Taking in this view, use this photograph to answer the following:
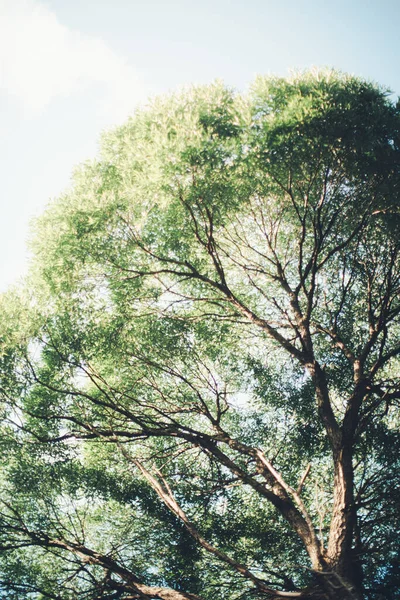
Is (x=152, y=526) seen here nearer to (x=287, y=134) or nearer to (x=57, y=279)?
(x=57, y=279)

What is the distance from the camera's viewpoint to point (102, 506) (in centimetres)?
1020

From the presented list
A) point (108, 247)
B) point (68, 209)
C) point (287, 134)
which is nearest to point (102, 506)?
point (108, 247)

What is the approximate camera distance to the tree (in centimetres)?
538

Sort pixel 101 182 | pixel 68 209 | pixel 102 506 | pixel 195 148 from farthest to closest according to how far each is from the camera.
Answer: pixel 102 506 → pixel 101 182 → pixel 68 209 → pixel 195 148

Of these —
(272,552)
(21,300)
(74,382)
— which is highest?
(21,300)

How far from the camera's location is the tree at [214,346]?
5.38 metres

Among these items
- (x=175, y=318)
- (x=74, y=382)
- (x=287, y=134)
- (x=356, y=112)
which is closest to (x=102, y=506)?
(x=74, y=382)

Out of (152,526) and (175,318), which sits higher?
(175,318)

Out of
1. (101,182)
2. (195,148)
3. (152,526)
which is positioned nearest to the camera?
(195,148)

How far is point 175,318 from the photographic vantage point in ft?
25.3

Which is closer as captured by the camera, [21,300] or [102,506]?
[21,300]

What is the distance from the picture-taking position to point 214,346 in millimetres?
8578

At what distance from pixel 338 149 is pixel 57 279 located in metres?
6.07

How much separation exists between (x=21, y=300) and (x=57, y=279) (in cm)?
109
